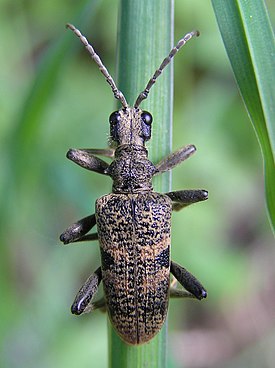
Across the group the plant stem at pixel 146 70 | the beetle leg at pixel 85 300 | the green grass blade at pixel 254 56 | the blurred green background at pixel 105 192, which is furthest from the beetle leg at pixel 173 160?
the blurred green background at pixel 105 192

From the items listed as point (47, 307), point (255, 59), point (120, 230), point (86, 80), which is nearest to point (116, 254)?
point (120, 230)

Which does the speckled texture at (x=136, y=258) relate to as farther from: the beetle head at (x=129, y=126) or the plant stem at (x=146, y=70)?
the beetle head at (x=129, y=126)

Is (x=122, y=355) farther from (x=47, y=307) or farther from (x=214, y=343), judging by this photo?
(x=214, y=343)

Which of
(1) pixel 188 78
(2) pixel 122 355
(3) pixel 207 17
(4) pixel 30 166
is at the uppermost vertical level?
(3) pixel 207 17

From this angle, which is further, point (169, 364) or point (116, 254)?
point (169, 364)

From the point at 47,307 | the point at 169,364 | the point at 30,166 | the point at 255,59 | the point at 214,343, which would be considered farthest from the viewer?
the point at 214,343

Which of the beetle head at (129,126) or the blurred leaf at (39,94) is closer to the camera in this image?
the blurred leaf at (39,94)
